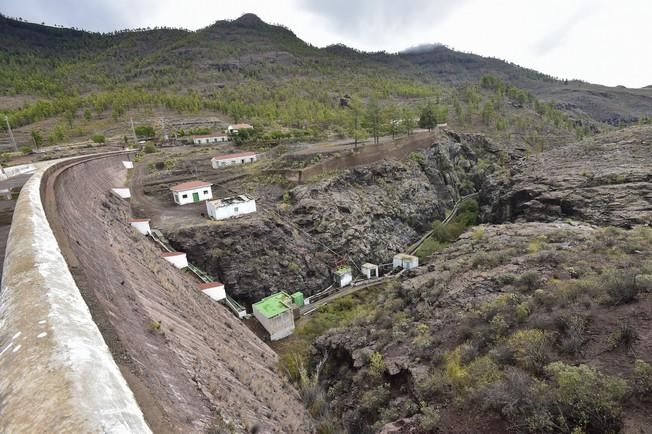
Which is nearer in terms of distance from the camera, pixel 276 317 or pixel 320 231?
pixel 276 317

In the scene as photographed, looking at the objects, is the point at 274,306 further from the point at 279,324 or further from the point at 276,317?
the point at 279,324

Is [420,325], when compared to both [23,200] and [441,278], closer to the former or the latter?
[441,278]

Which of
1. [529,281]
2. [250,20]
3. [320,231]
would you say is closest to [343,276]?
[320,231]

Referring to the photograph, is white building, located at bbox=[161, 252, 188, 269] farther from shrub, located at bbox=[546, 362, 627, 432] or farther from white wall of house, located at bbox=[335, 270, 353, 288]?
shrub, located at bbox=[546, 362, 627, 432]

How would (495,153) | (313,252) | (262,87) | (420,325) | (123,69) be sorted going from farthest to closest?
(123,69) < (262,87) < (495,153) < (313,252) < (420,325)

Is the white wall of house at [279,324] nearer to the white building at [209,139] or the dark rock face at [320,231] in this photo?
the dark rock face at [320,231]

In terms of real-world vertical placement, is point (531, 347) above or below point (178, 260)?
above

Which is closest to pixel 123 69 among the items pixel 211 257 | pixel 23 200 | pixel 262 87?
pixel 262 87

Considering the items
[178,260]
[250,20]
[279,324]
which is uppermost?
[250,20]
